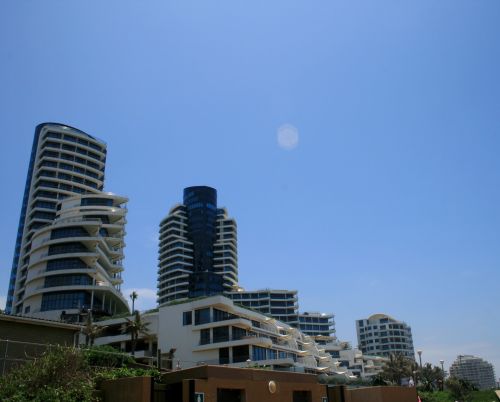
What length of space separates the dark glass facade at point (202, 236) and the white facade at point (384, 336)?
64.7 m

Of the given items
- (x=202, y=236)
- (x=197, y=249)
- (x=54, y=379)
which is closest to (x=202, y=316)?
(x=54, y=379)

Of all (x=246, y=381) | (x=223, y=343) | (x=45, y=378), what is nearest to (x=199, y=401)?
(x=246, y=381)

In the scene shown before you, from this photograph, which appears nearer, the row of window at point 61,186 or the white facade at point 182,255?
the row of window at point 61,186

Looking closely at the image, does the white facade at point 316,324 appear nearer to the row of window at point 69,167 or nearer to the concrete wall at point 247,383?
the row of window at point 69,167

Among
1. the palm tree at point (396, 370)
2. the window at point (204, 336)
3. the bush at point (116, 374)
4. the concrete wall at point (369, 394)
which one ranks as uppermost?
the window at point (204, 336)

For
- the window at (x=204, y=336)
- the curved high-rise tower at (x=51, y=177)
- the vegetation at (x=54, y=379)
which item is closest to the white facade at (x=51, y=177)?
the curved high-rise tower at (x=51, y=177)

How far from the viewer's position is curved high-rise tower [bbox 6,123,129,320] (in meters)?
105

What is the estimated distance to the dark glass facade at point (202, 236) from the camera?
134250 millimetres

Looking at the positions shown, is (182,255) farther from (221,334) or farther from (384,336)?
(384,336)

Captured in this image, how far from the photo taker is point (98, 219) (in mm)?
92250

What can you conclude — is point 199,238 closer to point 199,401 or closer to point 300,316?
point 300,316

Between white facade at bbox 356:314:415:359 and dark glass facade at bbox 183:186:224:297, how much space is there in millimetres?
64695

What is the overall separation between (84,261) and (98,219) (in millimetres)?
8679

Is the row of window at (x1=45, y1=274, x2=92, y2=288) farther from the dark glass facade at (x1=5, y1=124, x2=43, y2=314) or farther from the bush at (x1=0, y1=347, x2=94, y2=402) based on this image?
the bush at (x1=0, y1=347, x2=94, y2=402)
